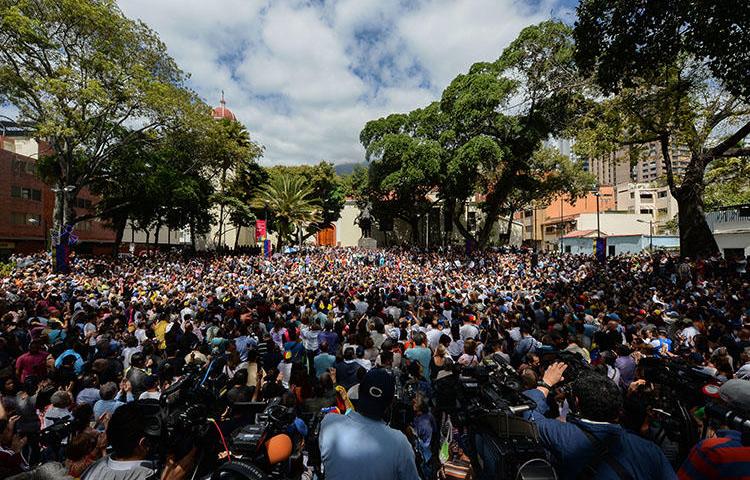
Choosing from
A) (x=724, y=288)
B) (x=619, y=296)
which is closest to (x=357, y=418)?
(x=619, y=296)

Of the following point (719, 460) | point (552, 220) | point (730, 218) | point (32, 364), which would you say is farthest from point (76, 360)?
point (552, 220)

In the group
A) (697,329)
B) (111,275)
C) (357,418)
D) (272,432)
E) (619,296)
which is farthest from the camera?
(111,275)

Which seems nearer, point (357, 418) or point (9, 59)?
point (357, 418)

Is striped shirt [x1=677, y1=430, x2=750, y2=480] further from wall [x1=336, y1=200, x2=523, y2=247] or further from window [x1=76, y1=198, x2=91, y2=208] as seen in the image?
window [x1=76, y1=198, x2=91, y2=208]

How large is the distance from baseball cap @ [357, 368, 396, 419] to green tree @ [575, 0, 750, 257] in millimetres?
11580

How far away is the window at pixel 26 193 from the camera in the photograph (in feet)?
110

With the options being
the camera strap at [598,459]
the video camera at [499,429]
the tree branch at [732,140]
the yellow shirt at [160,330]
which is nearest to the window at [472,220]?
the tree branch at [732,140]

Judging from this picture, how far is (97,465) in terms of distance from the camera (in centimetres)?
221

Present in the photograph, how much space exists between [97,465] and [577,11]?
13.9 m

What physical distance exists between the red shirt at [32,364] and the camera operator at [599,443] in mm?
6785

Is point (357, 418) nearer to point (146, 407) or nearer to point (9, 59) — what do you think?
point (146, 407)

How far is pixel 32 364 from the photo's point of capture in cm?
588

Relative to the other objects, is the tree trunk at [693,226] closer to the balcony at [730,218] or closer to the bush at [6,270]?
the balcony at [730,218]

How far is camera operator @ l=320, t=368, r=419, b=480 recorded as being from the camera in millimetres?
2029
